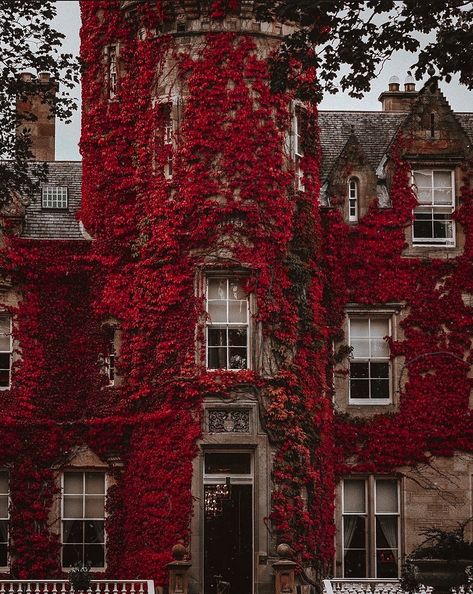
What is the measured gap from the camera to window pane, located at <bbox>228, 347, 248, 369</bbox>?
31.5 m

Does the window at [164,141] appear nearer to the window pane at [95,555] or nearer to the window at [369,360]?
the window at [369,360]

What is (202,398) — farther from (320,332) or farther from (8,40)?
(8,40)

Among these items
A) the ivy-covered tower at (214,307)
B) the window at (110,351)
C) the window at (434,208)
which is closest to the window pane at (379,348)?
the ivy-covered tower at (214,307)

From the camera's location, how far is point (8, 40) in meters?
Result: 26.8

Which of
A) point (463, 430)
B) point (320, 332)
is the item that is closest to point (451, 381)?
point (463, 430)

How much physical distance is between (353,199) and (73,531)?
10124 millimetres

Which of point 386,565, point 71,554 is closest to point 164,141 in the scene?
point 71,554

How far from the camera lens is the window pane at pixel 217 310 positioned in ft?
104

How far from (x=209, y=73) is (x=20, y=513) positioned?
10442 millimetres

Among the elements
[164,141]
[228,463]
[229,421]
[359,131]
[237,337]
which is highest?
[359,131]

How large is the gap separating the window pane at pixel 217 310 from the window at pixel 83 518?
14.6ft

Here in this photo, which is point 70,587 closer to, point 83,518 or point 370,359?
point 83,518

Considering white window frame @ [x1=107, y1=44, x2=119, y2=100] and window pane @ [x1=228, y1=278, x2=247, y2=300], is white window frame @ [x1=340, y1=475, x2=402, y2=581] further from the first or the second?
white window frame @ [x1=107, y1=44, x2=119, y2=100]

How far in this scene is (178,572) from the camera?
29.6 m
